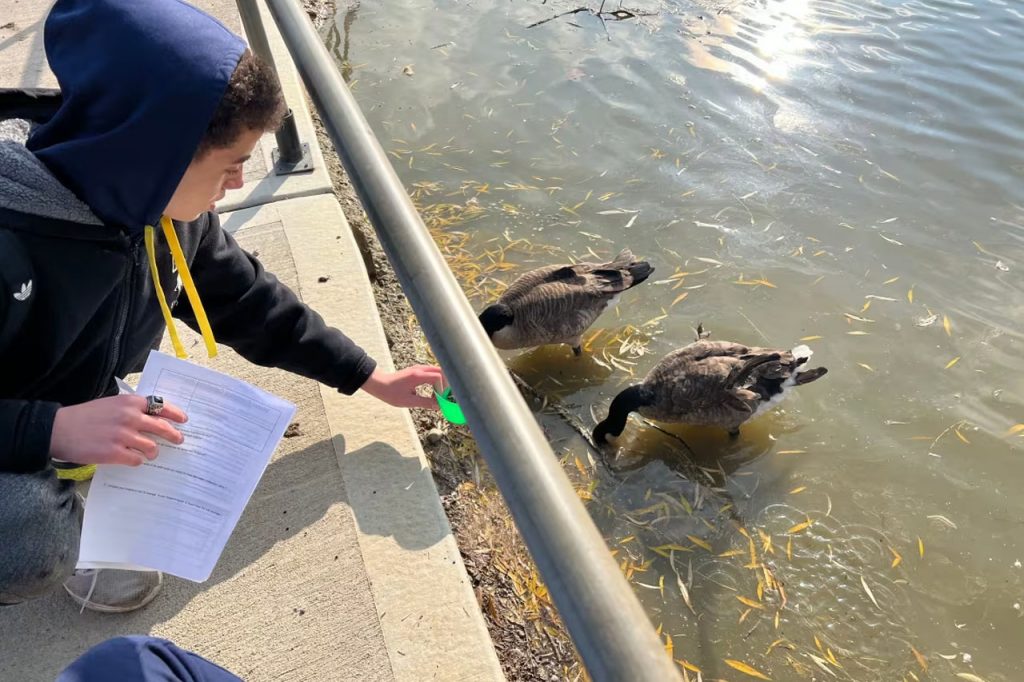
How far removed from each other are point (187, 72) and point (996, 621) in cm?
411

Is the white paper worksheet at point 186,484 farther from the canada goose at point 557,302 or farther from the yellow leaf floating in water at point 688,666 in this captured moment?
the canada goose at point 557,302

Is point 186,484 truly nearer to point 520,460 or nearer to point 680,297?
point 520,460

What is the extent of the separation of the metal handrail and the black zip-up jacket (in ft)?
2.73

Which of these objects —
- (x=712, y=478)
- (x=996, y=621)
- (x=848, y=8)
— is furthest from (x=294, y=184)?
(x=848, y=8)

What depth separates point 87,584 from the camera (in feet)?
8.17

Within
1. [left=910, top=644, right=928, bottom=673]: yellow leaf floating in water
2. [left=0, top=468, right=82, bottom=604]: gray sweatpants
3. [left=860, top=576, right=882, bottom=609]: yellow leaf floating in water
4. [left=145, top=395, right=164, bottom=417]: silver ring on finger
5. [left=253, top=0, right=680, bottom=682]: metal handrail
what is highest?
[left=253, top=0, right=680, bottom=682]: metal handrail

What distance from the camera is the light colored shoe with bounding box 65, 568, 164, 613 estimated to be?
2473 millimetres

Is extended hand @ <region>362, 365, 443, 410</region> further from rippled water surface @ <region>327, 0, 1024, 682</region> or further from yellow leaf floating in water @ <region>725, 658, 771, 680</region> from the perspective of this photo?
yellow leaf floating in water @ <region>725, 658, 771, 680</region>

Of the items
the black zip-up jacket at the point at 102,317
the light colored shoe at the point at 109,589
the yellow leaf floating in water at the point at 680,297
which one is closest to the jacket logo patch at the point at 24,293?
the black zip-up jacket at the point at 102,317

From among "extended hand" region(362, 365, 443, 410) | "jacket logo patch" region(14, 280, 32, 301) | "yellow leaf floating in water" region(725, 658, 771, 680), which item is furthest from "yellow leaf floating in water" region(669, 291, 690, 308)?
"jacket logo patch" region(14, 280, 32, 301)

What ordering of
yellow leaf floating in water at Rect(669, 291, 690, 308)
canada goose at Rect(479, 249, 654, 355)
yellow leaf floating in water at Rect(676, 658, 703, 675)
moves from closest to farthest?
yellow leaf floating in water at Rect(676, 658, 703, 675) < canada goose at Rect(479, 249, 654, 355) < yellow leaf floating in water at Rect(669, 291, 690, 308)

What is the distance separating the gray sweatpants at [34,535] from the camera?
1.94 meters

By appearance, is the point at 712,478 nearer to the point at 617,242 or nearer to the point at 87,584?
the point at 617,242

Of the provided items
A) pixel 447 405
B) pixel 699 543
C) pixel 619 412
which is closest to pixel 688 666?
pixel 699 543
